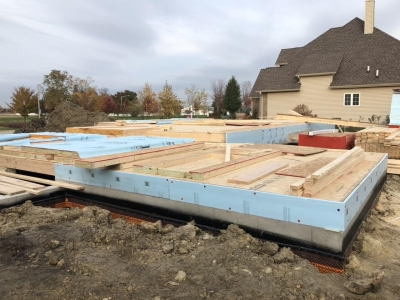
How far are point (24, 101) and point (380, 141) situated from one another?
33.4m

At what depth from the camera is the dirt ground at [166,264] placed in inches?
107

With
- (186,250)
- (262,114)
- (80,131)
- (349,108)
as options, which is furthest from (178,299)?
(262,114)

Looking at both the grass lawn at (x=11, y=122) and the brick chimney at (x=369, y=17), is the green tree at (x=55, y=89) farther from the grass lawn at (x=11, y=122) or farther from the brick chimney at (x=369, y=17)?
the brick chimney at (x=369, y=17)

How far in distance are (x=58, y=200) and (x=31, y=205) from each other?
1.66 ft

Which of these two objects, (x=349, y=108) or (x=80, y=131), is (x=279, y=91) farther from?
(x=80, y=131)

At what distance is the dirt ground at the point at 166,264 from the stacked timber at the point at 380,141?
3612mm

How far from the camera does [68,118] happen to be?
16891 millimetres

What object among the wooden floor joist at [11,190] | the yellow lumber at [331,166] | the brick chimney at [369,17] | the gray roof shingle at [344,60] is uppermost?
the brick chimney at [369,17]

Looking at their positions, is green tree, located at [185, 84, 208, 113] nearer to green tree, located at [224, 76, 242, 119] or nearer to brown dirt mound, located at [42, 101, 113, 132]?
green tree, located at [224, 76, 242, 119]

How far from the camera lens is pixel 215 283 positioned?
9.23 ft

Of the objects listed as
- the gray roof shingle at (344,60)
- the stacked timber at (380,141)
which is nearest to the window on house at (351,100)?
the gray roof shingle at (344,60)

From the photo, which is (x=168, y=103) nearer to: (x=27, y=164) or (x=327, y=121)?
(x=327, y=121)

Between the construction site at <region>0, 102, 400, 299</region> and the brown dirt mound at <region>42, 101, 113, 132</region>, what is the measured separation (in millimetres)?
11596

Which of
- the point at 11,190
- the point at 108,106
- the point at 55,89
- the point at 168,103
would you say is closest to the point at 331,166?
the point at 11,190
